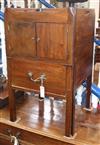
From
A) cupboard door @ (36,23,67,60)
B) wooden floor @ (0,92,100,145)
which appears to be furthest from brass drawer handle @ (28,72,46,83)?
wooden floor @ (0,92,100,145)

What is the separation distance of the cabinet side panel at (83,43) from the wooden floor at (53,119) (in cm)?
30

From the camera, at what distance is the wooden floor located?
124cm

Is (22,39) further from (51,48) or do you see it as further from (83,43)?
(83,43)

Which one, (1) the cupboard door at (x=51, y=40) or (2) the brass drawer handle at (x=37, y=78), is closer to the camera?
(1) the cupboard door at (x=51, y=40)

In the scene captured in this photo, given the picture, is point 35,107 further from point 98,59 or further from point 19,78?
point 98,59

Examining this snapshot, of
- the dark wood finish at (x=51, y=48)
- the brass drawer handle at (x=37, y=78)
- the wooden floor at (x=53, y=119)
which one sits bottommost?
the wooden floor at (x=53, y=119)

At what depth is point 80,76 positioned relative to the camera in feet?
4.04

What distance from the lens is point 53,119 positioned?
4.61 ft

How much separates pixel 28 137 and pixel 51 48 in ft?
1.91

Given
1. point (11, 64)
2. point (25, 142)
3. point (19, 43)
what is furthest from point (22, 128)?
point (19, 43)

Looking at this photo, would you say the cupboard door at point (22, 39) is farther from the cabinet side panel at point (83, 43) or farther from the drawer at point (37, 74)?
the cabinet side panel at point (83, 43)

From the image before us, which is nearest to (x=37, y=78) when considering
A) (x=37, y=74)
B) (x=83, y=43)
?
(x=37, y=74)

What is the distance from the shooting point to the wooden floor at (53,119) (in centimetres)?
124

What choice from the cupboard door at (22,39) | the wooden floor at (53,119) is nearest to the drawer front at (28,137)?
the wooden floor at (53,119)
